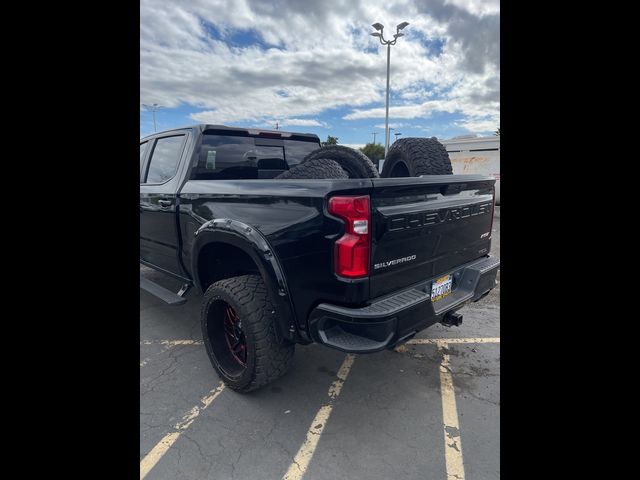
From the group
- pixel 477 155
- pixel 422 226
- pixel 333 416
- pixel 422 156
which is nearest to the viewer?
pixel 422 226

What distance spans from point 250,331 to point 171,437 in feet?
2.83

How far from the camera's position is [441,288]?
2652 mm

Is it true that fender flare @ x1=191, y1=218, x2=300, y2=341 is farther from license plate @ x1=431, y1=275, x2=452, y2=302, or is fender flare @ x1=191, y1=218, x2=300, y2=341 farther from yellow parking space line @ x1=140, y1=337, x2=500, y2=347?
yellow parking space line @ x1=140, y1=337, x2=500, y2=347

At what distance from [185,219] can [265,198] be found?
1.24m

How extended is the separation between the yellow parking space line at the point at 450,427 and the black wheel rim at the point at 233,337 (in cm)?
161

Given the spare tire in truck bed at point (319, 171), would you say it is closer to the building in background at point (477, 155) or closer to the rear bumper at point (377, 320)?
the rear bumper at point (377, 320)

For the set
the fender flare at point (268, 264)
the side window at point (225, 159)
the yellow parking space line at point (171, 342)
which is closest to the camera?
the fender flare at point (268, 264)

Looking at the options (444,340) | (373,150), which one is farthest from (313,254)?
(373,150)

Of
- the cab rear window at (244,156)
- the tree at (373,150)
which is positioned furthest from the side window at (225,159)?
the tree at (373,150)

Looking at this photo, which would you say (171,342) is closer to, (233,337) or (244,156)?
(233,337)

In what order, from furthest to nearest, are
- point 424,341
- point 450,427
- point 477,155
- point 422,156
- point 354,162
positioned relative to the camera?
point 477,155 < point 424,341 < point 354,162 < point 422,156 < point 450,427

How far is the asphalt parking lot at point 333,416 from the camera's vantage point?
7.04 ft
